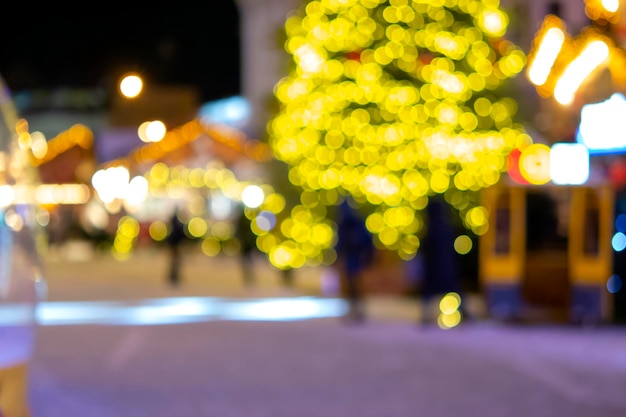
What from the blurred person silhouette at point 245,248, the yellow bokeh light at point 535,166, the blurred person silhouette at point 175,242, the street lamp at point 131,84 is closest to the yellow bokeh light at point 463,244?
the yellow bokeh light at point 535,166

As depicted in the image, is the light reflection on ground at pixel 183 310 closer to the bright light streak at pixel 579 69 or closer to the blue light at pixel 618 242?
the blue light at pixel 618 242

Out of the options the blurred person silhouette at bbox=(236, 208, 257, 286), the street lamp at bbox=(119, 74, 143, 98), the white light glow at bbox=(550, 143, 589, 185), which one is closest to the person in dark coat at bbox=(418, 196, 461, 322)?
the white light glow at bbox=(550, 143, 589, 185)

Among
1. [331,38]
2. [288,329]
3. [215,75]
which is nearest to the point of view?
[288,329]

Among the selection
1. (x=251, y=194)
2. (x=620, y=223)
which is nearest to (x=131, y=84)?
(x=620, y=223)

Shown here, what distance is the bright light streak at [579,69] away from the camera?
43.5ft

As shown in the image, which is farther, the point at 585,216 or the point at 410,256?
the point at 410,256

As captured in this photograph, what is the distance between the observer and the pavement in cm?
864

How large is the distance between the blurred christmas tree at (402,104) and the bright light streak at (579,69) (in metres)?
4.07

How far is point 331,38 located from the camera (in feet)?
61.4

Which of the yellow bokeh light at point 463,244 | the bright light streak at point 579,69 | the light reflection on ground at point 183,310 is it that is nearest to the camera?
the bright light streak at point 579,69

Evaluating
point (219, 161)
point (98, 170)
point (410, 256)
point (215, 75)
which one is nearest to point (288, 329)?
point (410, 256)

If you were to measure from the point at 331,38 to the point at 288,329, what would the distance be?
20.8 feet

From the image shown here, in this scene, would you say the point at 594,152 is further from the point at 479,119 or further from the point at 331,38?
the point at 331,38

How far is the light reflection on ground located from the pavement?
90 millimetres
